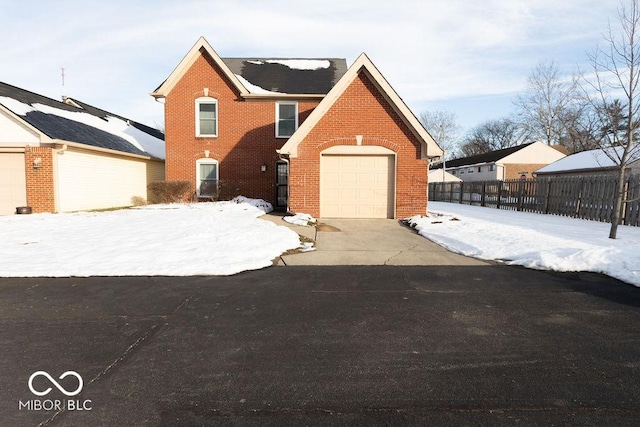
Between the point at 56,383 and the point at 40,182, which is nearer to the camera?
the point at 56,383

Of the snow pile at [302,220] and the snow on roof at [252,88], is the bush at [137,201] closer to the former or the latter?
the snow on roof at [252,88]

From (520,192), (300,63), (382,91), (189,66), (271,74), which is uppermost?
(300,63)

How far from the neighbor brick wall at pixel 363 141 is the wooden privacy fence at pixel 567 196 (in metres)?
6.30

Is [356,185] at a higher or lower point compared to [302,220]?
higher

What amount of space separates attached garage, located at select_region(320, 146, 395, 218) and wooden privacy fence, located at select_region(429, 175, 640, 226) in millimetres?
7164

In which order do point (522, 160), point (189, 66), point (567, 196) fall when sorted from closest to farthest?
point (567, 196)
point (189, 66)
point (522, 160)

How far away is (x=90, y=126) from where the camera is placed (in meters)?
17.6

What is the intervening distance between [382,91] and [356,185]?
3.60 meters

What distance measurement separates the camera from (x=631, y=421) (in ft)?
7.82

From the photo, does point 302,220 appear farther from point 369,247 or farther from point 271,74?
point 271,74

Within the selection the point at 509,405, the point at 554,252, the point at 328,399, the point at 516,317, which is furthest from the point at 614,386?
the point at 554,252

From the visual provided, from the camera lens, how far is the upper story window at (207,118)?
1744 cm

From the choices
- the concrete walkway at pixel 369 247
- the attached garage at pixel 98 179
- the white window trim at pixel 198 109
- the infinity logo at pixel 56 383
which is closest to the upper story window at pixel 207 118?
the white window trim at pixel 198 109

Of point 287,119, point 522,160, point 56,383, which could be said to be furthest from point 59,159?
point 522,160
